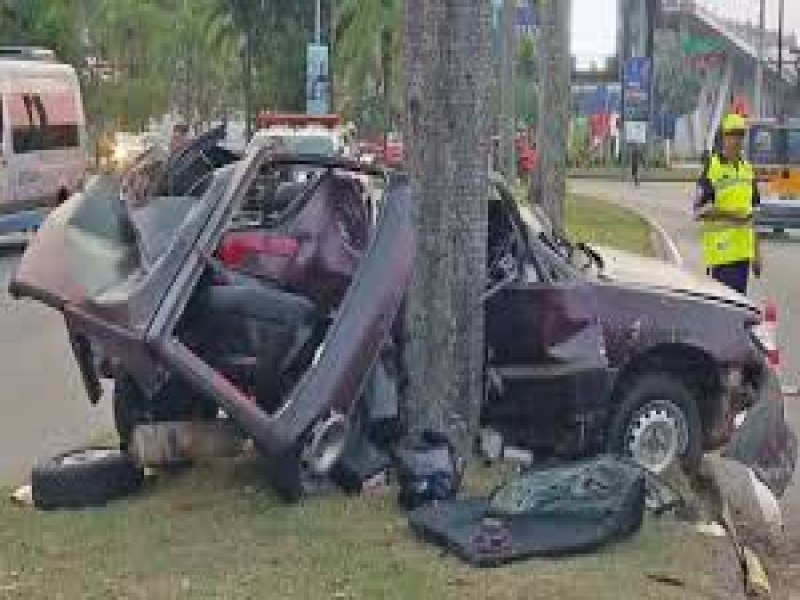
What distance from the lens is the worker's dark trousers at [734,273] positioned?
13.6 meters

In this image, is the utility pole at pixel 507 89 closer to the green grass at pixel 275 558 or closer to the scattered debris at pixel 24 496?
the scattered debris at pixel 24 496

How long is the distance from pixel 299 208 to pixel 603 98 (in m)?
82.6

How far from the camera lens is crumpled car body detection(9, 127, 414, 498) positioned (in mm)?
6543

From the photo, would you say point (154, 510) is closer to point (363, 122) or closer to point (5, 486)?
point (5, 486)

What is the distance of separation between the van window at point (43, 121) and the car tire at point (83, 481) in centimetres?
1987

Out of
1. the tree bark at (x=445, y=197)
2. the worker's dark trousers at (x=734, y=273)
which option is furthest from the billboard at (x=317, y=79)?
the tree bark at (x=445, y=197)

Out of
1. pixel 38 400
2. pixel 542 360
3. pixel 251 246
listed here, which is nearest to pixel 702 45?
pixel 38 400

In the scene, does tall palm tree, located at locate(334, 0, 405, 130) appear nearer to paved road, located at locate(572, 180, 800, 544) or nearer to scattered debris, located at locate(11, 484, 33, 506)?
paved road, located at locate(572, 180, 800, 544)

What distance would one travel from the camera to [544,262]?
838 cm

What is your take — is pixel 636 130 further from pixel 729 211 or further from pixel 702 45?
pixel 729 211

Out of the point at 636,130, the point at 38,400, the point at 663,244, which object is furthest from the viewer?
the point at 636,130

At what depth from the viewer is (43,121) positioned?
27703mm

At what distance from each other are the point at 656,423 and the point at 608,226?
2275 cm

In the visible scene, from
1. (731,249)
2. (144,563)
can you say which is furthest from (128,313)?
(731,249)
